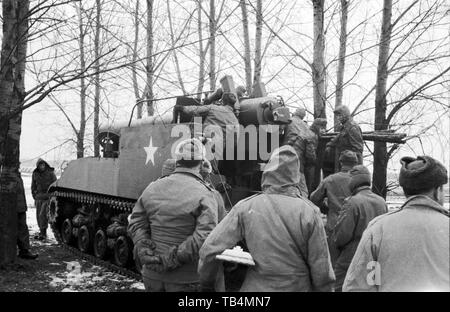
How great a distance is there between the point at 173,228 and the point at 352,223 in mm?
1771

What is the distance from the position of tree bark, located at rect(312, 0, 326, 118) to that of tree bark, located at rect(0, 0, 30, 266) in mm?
4868

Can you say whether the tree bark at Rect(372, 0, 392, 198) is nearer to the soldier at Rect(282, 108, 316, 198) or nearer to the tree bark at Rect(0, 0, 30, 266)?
the soldier at Rect(282, 108, 316, 198)

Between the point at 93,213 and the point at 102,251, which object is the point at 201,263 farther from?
the point at 93,213

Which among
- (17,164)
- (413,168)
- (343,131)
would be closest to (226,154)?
(343,131)

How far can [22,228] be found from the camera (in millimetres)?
8805

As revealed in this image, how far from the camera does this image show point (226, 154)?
7.84 m

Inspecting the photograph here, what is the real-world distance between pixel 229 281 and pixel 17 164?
4.12 meters

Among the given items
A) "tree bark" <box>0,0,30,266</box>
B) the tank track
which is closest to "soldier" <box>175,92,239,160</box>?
the tank track

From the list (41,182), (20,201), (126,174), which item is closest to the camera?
(20,201)

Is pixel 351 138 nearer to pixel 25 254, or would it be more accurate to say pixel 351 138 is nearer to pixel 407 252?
pixel 407 252

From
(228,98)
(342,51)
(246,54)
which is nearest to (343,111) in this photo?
(228,98)

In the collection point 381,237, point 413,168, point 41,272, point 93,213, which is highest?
point 413,168

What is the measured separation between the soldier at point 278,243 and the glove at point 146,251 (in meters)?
0.83

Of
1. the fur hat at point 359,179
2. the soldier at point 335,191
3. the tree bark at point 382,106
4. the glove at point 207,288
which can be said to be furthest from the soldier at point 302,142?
the glove at point 207,288
